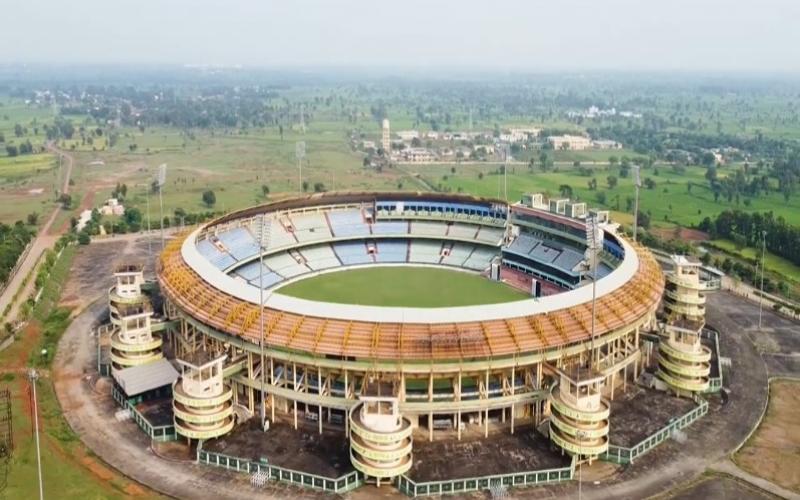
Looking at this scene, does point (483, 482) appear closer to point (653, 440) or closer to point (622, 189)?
point (653, 440)

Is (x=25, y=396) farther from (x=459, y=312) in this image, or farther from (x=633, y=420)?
(x=633, y=420)

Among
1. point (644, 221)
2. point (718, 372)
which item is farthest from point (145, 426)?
point (644, 221)

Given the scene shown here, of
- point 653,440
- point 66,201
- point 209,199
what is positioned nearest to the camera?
point 653,440

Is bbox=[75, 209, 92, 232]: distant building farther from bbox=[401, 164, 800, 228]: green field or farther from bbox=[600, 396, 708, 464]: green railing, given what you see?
bbox=[600, 396, 708, 464]: green railing

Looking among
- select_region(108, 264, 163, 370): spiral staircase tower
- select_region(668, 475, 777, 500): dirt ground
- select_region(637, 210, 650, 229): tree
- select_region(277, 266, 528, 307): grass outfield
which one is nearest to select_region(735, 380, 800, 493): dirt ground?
select_region(668, 475, 777, 500): dirt ground

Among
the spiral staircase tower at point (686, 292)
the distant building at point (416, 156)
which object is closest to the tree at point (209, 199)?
the distant building at point (416, 156)

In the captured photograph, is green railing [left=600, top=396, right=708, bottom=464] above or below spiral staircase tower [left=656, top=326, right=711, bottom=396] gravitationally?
below

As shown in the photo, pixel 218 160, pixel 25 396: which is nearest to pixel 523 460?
pixel 25 396
